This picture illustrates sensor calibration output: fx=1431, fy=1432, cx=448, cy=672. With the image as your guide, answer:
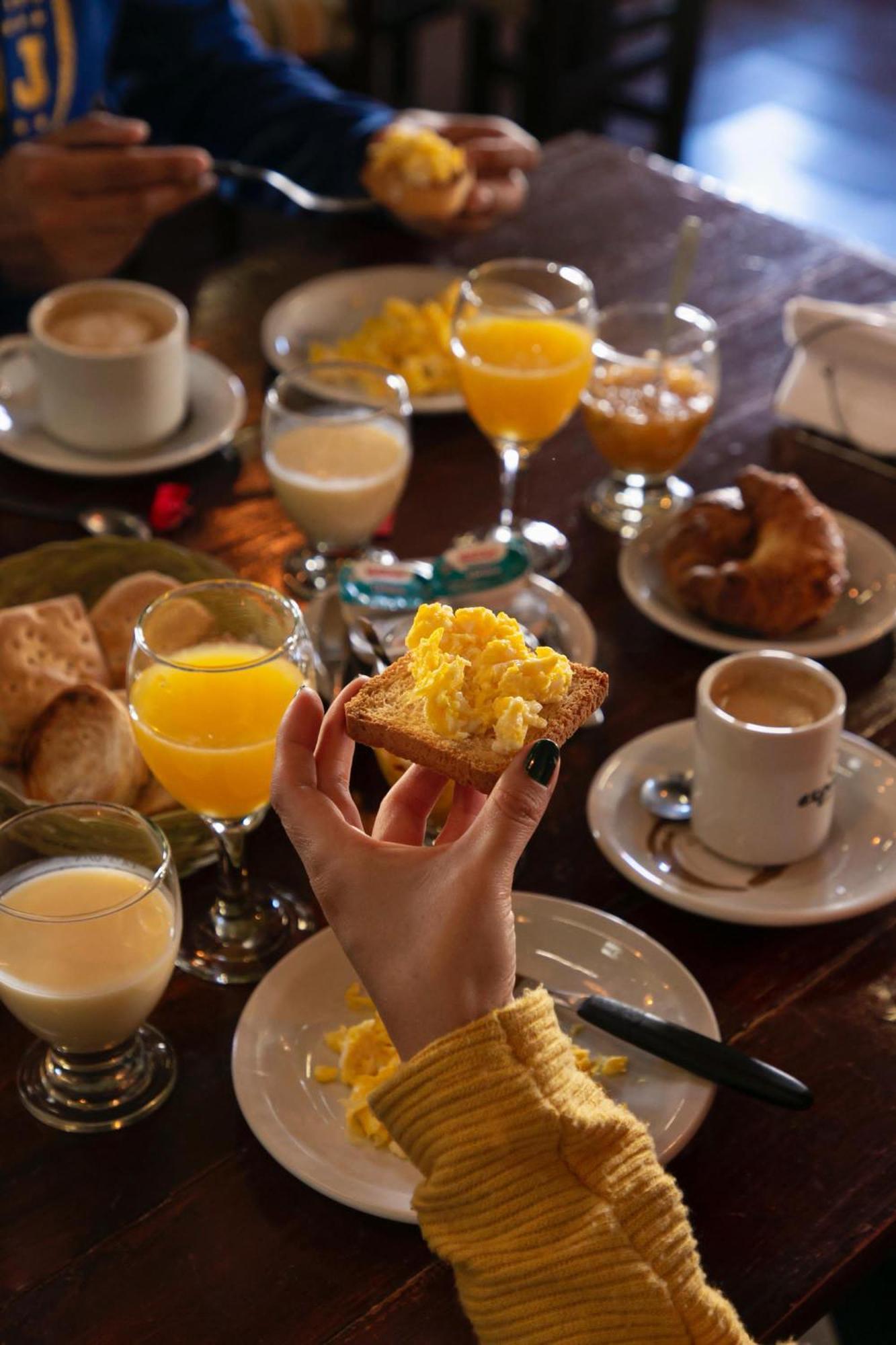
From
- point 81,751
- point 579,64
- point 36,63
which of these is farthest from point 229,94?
point 579,64

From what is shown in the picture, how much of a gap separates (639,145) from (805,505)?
12.4ft

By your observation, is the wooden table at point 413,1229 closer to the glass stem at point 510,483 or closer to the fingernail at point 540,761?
the glass stem at point 510,483

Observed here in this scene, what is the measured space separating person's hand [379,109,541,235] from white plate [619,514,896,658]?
0.72 meters

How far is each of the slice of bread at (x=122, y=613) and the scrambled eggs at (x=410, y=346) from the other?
0.58 meters

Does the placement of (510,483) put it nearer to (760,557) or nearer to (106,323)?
(760,557)

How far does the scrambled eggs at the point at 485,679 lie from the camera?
872mm

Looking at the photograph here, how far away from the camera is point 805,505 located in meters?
1.43

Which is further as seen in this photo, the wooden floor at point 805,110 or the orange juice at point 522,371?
the wooden floor at point 805,110

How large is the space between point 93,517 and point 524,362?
0.48 m

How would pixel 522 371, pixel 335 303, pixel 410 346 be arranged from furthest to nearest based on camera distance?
pixel 335 303 < pixel 410 346 < pixel 522 371

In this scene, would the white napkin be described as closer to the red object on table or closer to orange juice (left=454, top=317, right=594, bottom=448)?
orange juice (left=454, top=317, right=594, bottom=448)

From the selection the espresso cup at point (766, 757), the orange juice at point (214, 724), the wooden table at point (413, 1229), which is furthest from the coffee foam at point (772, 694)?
the orange juice at point (214, 724)

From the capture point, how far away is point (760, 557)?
1.41 meters

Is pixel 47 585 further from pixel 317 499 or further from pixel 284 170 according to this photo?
pixel 284 170
